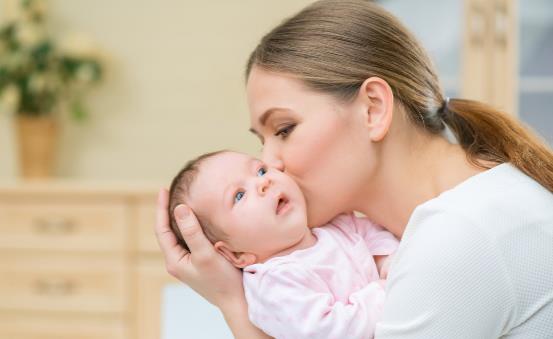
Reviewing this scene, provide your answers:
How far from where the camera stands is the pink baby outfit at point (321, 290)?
4.22 ft

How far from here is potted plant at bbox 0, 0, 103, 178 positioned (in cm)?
380

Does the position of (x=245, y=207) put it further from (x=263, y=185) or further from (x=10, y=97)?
(x=10, y=97)

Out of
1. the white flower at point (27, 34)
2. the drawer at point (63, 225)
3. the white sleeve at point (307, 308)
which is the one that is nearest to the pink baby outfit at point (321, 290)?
Result: the white sleeve at point (307, 308)

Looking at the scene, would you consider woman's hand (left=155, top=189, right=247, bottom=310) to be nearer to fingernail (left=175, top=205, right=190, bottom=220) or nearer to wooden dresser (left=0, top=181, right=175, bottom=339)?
fingernail (left=175, top=205, right=190, bottom=220)

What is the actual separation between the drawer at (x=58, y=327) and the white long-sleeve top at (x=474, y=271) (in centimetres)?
246

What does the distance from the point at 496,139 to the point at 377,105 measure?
22cm

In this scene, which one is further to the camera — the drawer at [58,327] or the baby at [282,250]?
the drawer at [58,327]

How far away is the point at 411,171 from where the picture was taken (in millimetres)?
1483

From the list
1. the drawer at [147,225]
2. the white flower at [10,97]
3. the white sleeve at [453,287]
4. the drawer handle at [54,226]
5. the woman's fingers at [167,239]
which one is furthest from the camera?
the white flower at [10,97]

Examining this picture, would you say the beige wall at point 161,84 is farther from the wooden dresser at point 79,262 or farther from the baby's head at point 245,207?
the baby's head at point 245,207

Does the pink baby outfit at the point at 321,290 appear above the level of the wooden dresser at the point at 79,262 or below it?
above

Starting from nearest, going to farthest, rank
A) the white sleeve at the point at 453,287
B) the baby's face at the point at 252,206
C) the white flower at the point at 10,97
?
the white sleeve at the point at 453,287, the baby's face at the point at 252,206, the white flower at the point at 10,97

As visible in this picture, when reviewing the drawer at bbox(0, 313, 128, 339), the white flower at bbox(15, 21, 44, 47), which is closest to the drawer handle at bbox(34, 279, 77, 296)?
the drawer at bbox(0, 313, 128, 339)

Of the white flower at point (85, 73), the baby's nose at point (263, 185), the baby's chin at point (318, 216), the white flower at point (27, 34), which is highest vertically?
the baby's nose at point (263, 185)
